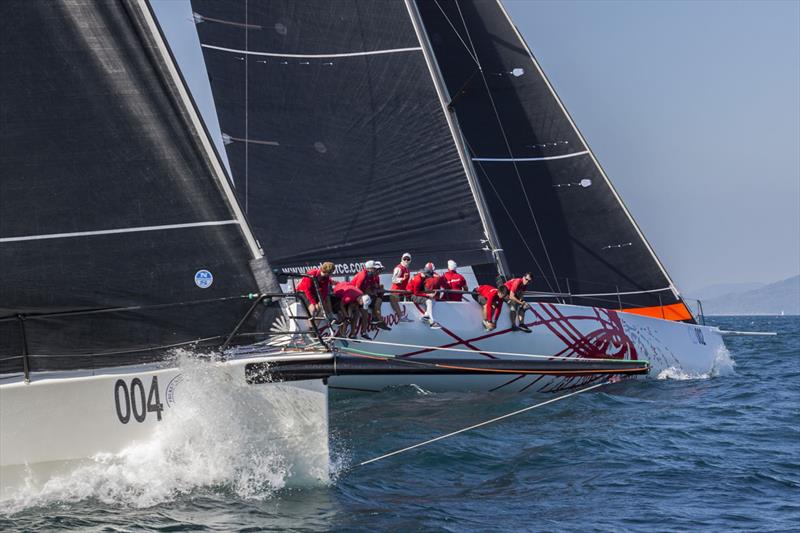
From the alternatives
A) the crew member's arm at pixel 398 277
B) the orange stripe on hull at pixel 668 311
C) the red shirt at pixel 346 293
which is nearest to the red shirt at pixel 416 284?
the crew member's arm at pixel 398 277

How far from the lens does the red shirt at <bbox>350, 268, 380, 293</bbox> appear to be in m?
13.7

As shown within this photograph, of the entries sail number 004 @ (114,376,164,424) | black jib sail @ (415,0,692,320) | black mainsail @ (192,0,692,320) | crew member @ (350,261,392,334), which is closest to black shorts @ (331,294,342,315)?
crew member @ (350,261,392,334)

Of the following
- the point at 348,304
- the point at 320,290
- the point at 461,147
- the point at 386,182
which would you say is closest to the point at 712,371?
the point at 461,147

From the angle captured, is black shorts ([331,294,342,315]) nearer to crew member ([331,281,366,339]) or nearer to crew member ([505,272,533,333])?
crew member ([331,281,366,339])

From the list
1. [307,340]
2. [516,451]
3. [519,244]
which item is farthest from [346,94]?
[307,340]

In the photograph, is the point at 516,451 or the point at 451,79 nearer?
the point at 516,451

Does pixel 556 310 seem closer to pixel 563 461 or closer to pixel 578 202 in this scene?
pixel 578 202

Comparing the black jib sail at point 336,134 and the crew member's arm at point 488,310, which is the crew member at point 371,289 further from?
the black jib sail at point 336,134

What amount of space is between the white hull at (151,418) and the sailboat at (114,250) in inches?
0.5

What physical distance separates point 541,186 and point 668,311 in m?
3.24

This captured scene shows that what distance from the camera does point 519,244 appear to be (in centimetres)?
1927

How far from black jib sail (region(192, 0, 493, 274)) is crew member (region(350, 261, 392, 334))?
2.73m

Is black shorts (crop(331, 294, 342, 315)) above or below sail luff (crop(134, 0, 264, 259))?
below

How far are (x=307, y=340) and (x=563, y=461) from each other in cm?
348
